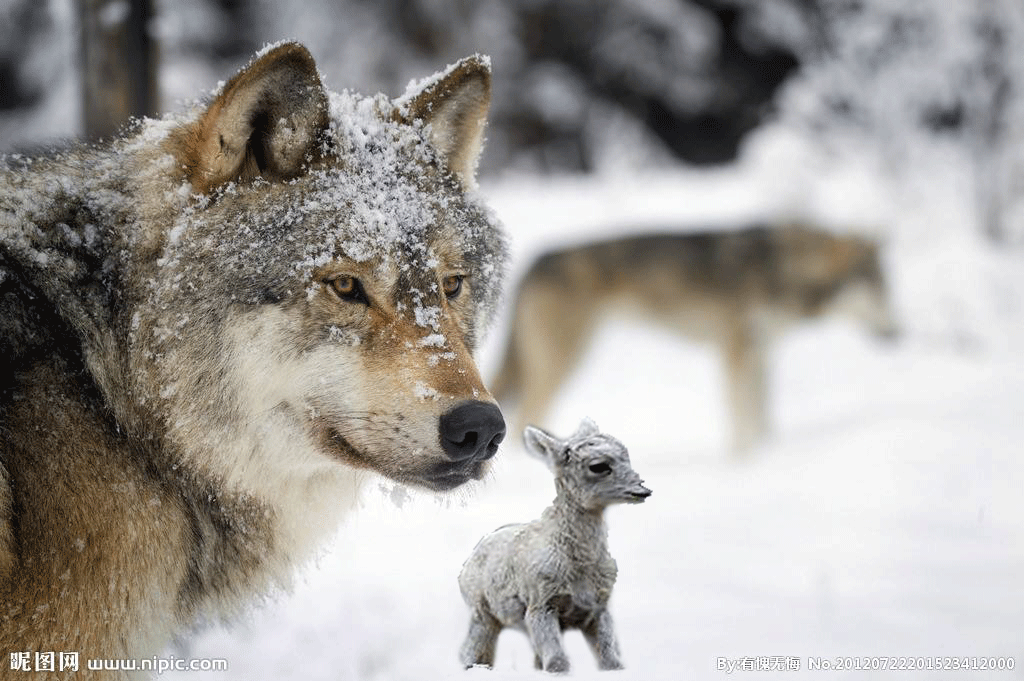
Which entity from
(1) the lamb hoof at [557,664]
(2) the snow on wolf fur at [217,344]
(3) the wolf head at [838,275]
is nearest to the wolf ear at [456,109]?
(2) the snow on wolf fur at [217,344]

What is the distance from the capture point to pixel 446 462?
7.86 ft

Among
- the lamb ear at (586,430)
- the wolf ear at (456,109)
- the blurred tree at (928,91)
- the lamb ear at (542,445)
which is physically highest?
Answer: the blurred tree at (928,91)

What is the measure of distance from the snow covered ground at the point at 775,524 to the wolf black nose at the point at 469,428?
252 millimetres

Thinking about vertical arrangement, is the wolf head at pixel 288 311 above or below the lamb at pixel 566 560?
above

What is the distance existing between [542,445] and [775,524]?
3.19m

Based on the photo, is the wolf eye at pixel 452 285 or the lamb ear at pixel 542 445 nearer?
the lamb ear at pixel 542 445

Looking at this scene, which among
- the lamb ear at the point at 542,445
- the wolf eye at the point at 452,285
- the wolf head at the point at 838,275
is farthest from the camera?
the wolf head at the point at 838,275

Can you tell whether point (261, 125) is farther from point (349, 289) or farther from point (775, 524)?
point (775, 524)

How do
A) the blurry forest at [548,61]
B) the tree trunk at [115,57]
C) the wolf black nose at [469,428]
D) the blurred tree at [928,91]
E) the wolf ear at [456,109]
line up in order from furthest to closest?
1. the blurry forest at [548,61]
2. the blurred tree at [928,91]
3. the tree trunk at [115,57]
4. the wolf ear at [456,109]
5. the wolf black nose at [469,428]

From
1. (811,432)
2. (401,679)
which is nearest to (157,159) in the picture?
(401,679)

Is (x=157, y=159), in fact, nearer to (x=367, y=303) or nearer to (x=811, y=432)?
(x=367, y=303)

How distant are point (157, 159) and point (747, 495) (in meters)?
4.48

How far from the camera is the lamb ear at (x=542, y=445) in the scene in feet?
8.45

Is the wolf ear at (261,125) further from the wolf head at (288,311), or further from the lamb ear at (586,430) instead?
the lamb ear at (586,430)
